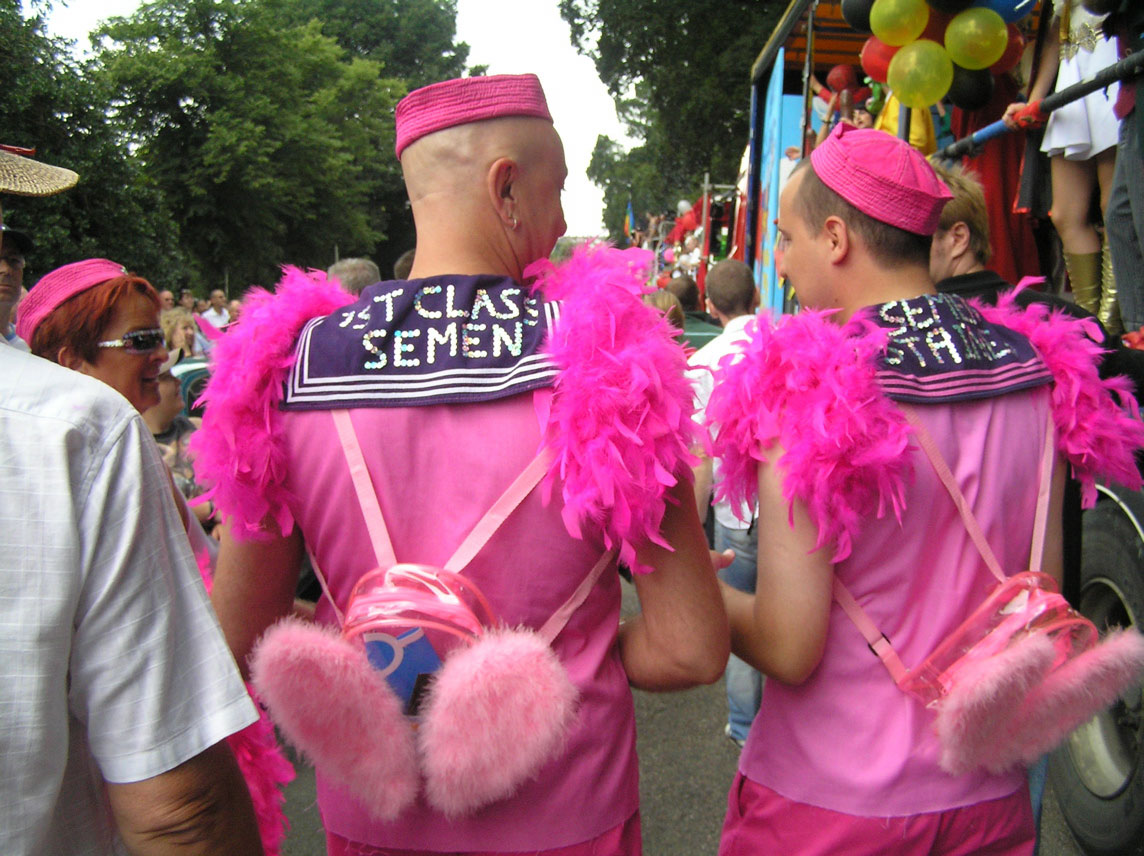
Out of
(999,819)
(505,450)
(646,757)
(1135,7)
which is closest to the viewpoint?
(505,450)

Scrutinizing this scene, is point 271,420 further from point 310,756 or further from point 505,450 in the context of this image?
point 310,756

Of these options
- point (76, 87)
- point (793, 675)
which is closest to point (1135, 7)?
point (793, 675)

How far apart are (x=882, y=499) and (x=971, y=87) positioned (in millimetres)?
3267

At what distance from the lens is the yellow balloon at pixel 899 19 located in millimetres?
3939

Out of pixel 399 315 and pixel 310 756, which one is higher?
pixel 399 315

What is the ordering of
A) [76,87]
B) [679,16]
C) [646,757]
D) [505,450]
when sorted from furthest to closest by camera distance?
[679,16] < [76,87] < [646,757] < [505,450]

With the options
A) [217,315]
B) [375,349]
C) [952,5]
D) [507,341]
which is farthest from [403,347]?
[217,315]

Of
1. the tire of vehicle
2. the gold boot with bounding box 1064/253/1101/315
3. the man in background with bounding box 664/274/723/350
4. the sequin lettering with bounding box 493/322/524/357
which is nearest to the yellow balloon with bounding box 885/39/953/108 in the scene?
the gold boot with bounding box 1064/253/1101/315

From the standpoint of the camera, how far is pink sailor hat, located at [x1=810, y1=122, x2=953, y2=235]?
5.03ft

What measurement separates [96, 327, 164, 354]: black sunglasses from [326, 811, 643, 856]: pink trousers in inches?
60.7

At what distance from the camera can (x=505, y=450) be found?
124cm

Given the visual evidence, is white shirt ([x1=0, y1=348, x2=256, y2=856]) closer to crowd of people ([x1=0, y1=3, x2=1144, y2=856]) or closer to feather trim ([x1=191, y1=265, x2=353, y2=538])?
crowd of people ([x1=0, y1=3, x2=1144, y2=856])

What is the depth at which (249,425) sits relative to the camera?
130 cm

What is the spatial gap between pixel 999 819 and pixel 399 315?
1268 mm
